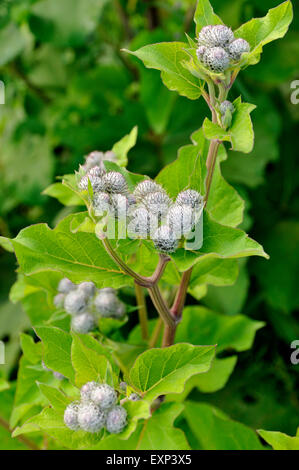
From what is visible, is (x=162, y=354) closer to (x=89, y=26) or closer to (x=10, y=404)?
(x=10, y=404)

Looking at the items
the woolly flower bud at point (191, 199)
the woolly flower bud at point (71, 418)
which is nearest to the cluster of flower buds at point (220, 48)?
the woolly flower bud at point (191, 199)

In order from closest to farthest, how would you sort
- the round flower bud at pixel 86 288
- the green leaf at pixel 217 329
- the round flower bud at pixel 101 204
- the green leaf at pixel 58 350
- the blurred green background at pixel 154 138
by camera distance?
the round flower bud at pixel 101 204
the green leaf at pixel 58 350
the round flower bud at pixel 86 288
the green leaf at pixel 217 329
the blurred green background at pixel 154 138

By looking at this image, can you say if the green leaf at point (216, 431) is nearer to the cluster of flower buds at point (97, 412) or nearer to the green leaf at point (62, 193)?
the cluster of flower buds at point (97, 412)

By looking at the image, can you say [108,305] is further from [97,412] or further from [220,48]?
[220,48]

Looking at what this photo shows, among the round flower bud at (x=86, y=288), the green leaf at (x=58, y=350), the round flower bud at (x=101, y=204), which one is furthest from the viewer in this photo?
the round flower bud at (x=86, y=288)

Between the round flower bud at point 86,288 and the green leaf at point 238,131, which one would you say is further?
the round flower bud at point 86,288

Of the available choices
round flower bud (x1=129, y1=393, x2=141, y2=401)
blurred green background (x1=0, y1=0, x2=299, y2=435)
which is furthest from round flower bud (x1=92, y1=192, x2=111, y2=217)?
→ blurred green background (x1=0, y1=0, x2=299, y2=435)

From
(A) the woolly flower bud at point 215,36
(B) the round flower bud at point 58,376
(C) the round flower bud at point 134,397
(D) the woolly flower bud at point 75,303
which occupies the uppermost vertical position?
(A) the woolly flower bud at point 215,36

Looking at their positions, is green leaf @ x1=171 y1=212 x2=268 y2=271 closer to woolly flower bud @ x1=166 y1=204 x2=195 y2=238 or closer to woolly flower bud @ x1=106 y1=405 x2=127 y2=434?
woolly flower bud @ x1=166 y1=204 x2=195 y2=238
